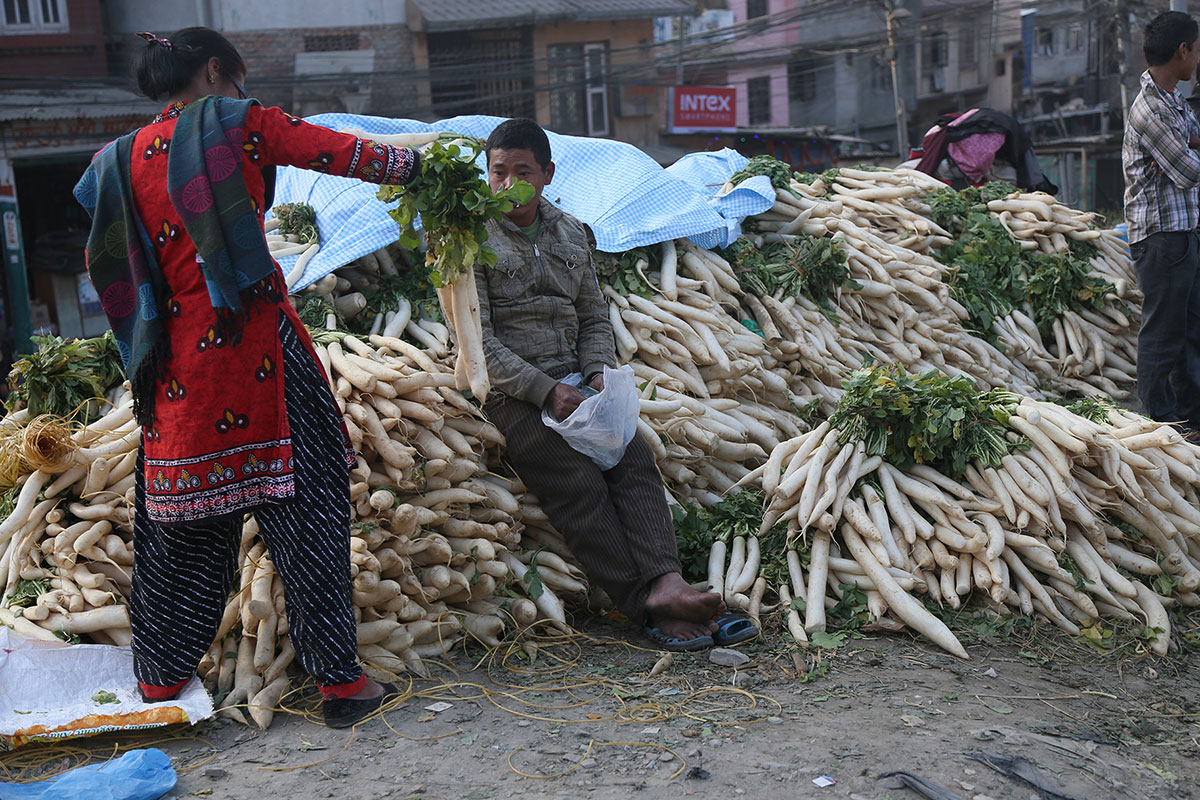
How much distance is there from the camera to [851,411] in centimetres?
379

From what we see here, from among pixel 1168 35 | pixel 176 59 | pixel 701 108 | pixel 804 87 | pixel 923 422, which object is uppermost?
pixel 804 87

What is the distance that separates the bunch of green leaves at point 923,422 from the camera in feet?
12.1

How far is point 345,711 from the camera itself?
9.32 feet

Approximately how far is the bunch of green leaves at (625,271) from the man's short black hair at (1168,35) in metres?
2.51

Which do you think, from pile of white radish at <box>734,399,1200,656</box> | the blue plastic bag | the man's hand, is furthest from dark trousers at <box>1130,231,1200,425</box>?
the blue plastic bag

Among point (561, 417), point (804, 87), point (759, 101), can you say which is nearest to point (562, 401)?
point (561, 417)

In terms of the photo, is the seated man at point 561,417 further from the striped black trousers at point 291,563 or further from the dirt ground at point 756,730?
the striped black trousers at point 291,563

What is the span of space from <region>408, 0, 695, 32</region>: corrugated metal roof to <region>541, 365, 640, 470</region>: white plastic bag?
59.0ft

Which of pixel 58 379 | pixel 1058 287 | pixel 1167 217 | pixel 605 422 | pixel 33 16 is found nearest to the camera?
pixel 605 422

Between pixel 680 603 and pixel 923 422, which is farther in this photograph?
pixel 923 422

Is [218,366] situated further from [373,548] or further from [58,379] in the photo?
[58,379]

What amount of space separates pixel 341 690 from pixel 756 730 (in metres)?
1.15

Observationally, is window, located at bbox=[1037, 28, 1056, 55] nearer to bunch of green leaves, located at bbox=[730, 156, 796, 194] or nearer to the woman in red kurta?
bunch of green leaves, located at bbox=[730, 156, 796, 194]

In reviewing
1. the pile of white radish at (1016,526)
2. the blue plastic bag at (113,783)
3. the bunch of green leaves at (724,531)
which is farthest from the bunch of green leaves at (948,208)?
the blue plastic bag at (113,783)
